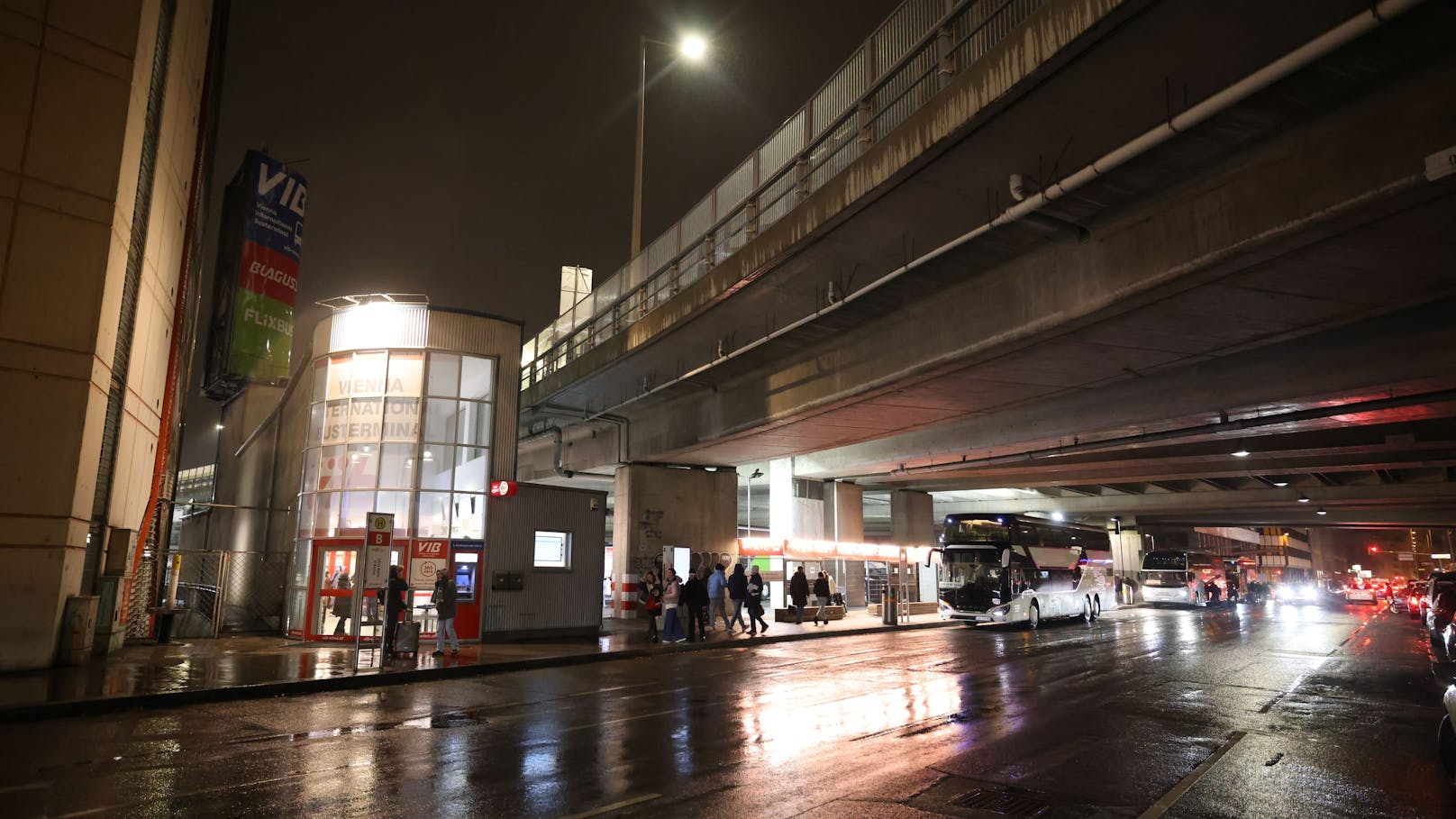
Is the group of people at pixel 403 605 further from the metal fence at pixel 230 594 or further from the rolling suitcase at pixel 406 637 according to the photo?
the metal fence at pixel 230 594

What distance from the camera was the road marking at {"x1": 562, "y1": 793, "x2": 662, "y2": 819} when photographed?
611 cm

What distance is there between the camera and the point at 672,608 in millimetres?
21562

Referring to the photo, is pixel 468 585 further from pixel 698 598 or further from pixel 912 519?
pixel 912 519

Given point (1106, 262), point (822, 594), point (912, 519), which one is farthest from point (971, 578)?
point (1106, 262)

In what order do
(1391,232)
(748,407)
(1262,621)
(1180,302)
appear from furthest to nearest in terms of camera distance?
1. (1262,621)
2. (748,407)
3. (1180,302)
4. (1391,232)

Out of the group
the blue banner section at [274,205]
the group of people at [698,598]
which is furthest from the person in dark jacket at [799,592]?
the blue banner section at [274,205]

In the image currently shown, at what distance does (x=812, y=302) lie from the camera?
17.2 metres

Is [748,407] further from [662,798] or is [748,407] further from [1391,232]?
[662,798]

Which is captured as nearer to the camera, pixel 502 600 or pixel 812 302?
pixel 812 302

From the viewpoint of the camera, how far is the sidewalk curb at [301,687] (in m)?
10.6

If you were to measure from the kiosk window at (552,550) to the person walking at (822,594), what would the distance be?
9.33m

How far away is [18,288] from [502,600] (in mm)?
11588

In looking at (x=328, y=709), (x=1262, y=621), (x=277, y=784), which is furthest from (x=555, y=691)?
(x=1262, y=621)

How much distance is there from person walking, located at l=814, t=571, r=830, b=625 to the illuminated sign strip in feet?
10.2
